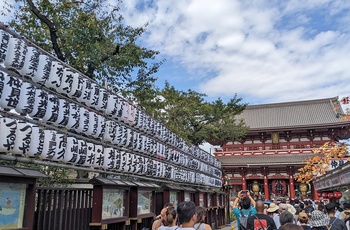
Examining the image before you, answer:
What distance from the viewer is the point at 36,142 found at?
494 cm

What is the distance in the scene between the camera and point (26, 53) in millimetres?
4957

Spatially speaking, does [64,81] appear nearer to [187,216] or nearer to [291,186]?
[187,216]

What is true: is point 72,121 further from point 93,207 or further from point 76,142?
point 93,207

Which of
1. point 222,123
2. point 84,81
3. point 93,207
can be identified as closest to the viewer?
point 93,207

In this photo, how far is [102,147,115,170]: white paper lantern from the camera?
274 inches

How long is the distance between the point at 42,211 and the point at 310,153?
26520mm

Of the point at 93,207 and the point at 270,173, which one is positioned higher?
the point at 270,173

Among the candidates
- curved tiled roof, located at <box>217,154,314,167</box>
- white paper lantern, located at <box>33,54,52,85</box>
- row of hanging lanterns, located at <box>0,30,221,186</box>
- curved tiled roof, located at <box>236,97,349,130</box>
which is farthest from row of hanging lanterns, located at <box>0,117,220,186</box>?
curved tiled roof, located at <box>236,97,349,130</box>

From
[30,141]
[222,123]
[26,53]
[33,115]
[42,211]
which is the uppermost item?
[222,123]

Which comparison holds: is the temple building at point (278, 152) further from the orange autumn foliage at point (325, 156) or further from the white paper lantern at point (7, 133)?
the white paper lantern at point (7, 133)

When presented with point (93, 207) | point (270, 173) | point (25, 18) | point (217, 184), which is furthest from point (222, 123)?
point (93, 207)

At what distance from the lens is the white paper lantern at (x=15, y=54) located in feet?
15.1

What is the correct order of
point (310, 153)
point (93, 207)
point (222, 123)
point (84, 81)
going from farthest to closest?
point (310, 153)
point (222, 123)
point (84, 81)
point (93, 207)

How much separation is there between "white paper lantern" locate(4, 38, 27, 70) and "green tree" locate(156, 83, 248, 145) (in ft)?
39.1
